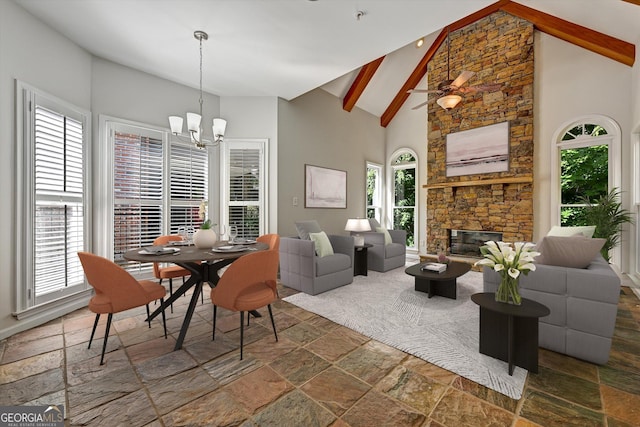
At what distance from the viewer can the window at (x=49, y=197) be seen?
2.57m

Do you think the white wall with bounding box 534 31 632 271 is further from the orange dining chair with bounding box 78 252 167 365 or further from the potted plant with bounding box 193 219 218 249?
the orange dining chair with bounding box 78 252 167 365

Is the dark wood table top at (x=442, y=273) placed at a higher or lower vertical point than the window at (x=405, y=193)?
lower

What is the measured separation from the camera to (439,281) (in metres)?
3.33

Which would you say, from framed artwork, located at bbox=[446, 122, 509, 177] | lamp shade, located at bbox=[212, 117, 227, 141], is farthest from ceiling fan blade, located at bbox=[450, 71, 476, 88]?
lamp shade, located at bbox=[212, 117, 227, 141]

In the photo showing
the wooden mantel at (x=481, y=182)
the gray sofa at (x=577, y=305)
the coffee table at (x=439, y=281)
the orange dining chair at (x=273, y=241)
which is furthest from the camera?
the wooden mantel at (x=481, y=182)

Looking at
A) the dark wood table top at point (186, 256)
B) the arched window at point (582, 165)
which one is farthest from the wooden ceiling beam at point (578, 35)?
the dark wood table top at point (186, 256)

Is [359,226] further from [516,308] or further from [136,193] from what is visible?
A: [136,193]

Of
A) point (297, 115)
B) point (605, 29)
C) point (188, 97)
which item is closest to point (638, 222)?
point (605, 29)

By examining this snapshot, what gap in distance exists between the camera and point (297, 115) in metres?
5.02

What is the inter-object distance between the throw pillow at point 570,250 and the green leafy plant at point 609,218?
90.0 inches

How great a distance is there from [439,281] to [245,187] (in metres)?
3.42

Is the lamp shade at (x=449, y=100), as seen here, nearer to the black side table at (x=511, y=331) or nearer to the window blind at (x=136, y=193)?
the black side table at (x=511, y=331)

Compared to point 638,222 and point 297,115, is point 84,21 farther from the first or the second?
point 638,222

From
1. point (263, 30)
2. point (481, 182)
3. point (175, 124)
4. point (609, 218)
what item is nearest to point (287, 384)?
point (175, 124)
